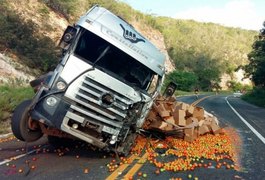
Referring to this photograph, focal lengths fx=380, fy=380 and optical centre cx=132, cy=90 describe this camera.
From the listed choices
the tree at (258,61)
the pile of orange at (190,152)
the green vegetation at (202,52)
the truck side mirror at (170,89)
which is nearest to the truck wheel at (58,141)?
the pile of orange at (190,152)

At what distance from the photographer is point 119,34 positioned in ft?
26.6

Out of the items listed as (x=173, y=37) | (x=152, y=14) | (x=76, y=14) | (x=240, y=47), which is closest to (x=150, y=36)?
(x=152, y=14)

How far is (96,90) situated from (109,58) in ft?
3.50

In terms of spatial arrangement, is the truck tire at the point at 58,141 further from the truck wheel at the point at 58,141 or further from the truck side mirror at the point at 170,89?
the truck side mirror at the point at 170,89

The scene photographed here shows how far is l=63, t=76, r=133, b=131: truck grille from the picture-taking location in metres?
7.29

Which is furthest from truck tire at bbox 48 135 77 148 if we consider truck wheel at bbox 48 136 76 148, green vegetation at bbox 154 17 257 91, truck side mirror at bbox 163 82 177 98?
green vegetation at bbox 154 17 257 91

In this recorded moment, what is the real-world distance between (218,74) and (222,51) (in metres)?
22.9

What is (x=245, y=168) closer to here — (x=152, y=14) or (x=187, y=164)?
(x=187, y=164)

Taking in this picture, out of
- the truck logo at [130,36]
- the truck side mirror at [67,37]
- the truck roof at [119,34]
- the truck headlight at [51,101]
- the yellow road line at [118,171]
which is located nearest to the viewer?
the yellow road line at [118,171]

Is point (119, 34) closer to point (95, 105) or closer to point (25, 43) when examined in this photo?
point (95, 105)

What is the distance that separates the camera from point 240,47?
143 meters

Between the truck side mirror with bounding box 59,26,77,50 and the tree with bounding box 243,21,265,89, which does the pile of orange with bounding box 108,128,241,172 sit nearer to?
the truck side mirror with bounding box 59,26,77,50

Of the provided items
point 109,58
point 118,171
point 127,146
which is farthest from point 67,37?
point 118,171

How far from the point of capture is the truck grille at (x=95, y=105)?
7.29 metres
